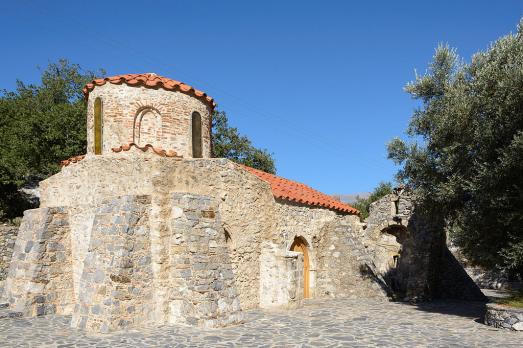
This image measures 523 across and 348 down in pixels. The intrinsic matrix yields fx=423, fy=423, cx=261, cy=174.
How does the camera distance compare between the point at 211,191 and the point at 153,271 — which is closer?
the point at 153,271

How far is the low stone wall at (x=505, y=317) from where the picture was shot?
32.0ft

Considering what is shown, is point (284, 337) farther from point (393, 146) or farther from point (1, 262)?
point (1, 262)

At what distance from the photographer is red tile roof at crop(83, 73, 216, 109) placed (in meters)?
13.0

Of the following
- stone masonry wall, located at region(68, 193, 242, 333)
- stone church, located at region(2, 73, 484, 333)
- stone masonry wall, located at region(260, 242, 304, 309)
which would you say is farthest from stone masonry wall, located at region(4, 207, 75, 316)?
stone masonry wall, located at region(260, 242, 304, 309)

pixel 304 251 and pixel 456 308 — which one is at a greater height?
pixel 304 251

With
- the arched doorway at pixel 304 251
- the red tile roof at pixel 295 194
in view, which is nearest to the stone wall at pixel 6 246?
the red tile roof at pixel 295 194

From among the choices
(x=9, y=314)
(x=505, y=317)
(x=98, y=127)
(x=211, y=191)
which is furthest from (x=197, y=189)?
(x=505, y=317)

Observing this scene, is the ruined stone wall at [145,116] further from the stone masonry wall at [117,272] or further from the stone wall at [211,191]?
the stone masonry wall at [117,272]

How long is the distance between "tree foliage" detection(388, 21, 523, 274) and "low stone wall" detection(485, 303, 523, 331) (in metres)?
1.06

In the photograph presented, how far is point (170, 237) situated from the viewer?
1044 centimetres

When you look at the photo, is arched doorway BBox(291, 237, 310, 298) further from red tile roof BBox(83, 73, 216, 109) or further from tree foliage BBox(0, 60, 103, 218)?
tree foliage BBox(0, 60, 103, 218)

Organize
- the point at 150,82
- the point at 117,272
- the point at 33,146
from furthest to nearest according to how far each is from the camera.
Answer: the point at 33,146 → the point at 150,82 → the point at 117,272

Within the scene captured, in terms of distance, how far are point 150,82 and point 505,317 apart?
11522 millimetres

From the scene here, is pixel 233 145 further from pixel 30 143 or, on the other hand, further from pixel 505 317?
pixel 505 317
